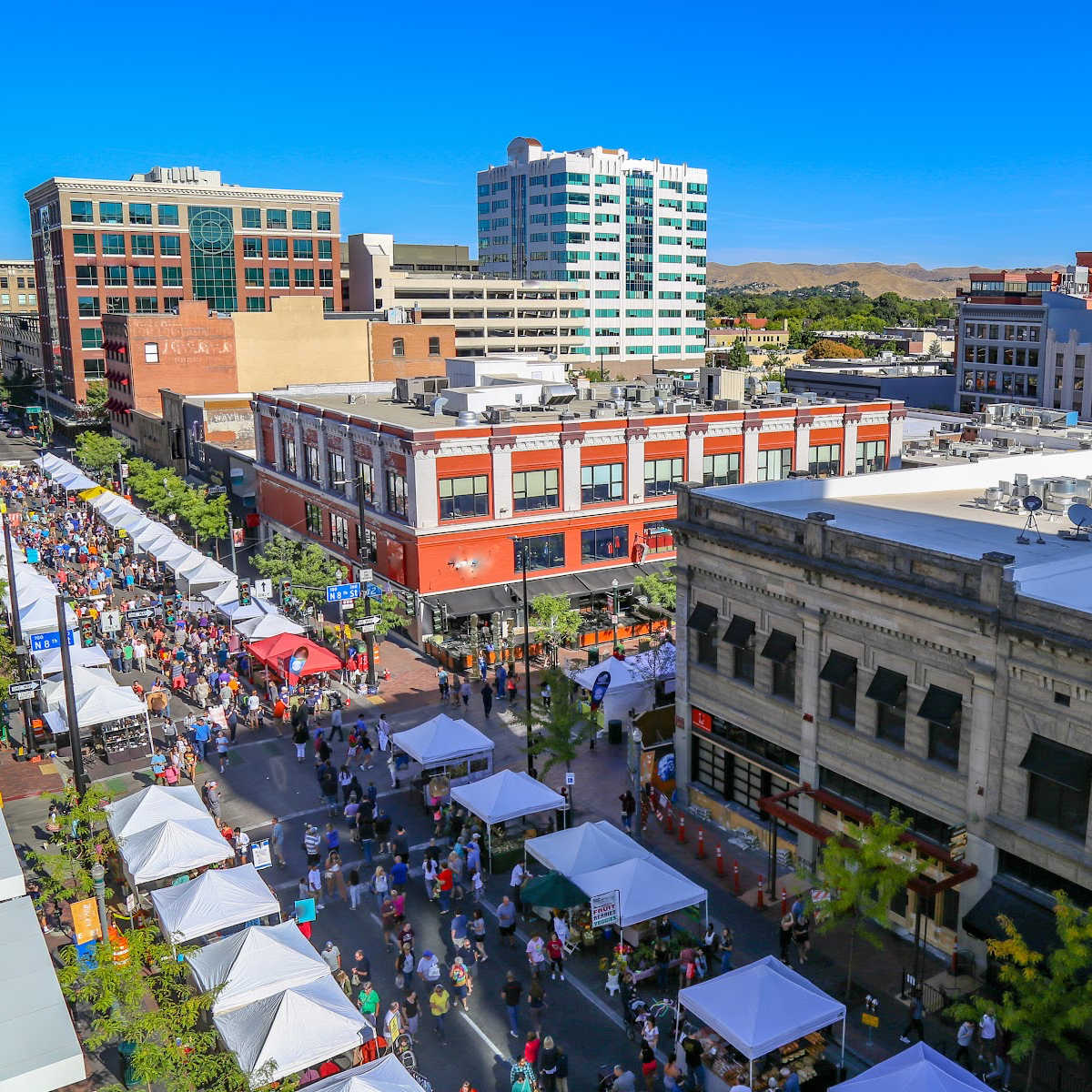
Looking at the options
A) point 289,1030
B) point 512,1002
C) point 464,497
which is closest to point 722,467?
point 464,497

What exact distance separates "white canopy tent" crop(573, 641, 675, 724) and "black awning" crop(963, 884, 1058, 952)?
16291 mm

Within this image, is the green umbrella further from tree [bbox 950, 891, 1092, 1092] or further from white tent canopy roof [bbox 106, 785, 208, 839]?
white tent canopy roof [bbox 106, 785, 208, 839]

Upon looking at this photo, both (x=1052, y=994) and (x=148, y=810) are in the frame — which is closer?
(x=1052, y=994)

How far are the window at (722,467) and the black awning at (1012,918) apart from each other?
110ft

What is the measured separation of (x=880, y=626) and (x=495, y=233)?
17150 cm

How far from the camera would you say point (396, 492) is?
49844 mm

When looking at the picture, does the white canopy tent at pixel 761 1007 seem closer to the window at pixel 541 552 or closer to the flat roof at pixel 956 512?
the flat roof at pixel 956 512

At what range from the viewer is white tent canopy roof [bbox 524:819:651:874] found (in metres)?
25.5

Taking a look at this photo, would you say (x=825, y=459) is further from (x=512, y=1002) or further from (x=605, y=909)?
(x=512, y=1002)

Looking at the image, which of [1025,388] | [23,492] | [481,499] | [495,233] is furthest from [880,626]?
[495,233]

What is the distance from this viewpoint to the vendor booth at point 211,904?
2312 cm

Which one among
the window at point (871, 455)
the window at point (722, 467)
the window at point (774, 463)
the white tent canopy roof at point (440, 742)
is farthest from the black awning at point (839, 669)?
the window at point (871, 455)

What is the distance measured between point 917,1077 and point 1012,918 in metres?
5.65

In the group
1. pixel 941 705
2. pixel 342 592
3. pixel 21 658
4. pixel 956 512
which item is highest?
pixel 956 512
